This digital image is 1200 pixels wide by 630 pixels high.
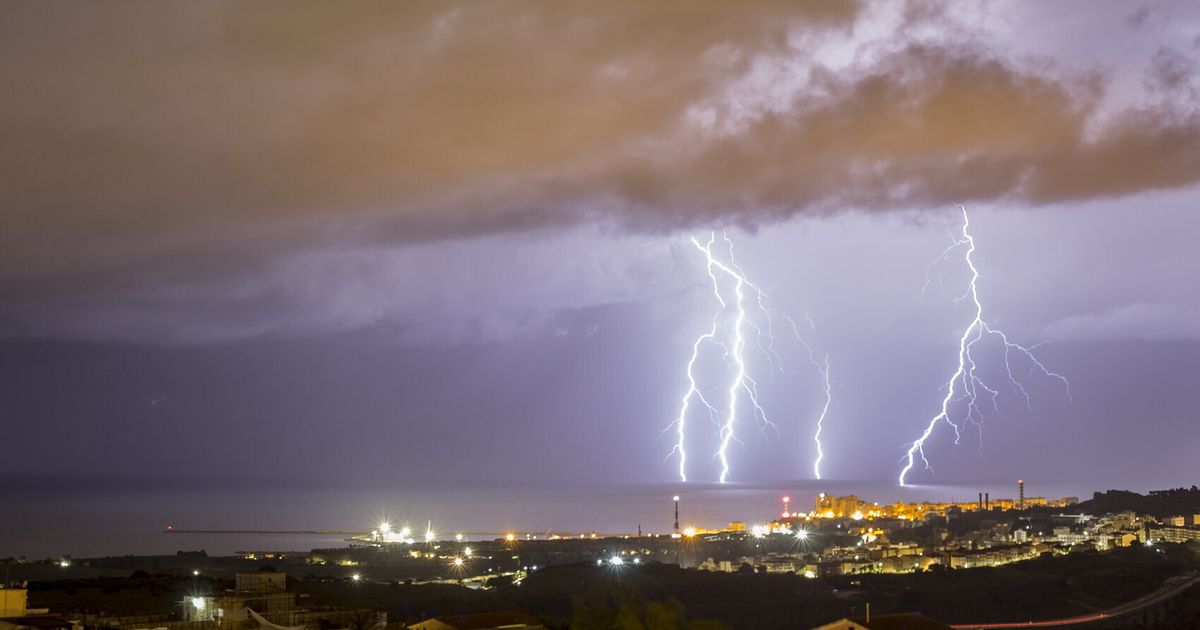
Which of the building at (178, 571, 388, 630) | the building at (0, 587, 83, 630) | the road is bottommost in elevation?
the road

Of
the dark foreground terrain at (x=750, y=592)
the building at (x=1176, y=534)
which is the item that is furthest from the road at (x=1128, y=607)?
the building at (x=1176, y=534)

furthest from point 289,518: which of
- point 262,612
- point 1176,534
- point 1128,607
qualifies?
point 262,612

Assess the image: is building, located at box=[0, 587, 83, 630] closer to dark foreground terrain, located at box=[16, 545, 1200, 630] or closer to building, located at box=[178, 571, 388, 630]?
building, located at box=[178, 571, 388, 630]

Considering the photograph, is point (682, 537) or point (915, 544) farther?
point (682, 537)

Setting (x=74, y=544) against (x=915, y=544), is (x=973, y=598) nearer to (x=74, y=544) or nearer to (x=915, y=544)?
(x=915, y=544)

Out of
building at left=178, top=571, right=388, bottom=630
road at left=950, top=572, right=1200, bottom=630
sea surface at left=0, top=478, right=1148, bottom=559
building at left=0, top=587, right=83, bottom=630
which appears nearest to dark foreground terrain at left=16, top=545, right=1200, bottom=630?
road at left=950, top=572, right=1200, bottom=630

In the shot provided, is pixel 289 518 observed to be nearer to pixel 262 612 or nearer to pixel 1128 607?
pixel 1128 607

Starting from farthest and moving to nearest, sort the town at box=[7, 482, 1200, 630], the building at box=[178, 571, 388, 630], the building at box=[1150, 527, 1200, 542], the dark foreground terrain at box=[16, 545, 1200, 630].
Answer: the building at box=[1150, 527, 1200, 542]
the dark foreground terrain at box=[16, 545, 1200, 630]
the town at box=[7, 482, 1200, 630]
the building at box=[178, 571, 388, 630]

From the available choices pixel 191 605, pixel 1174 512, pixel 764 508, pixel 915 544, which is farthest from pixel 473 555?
pixel 764 508
